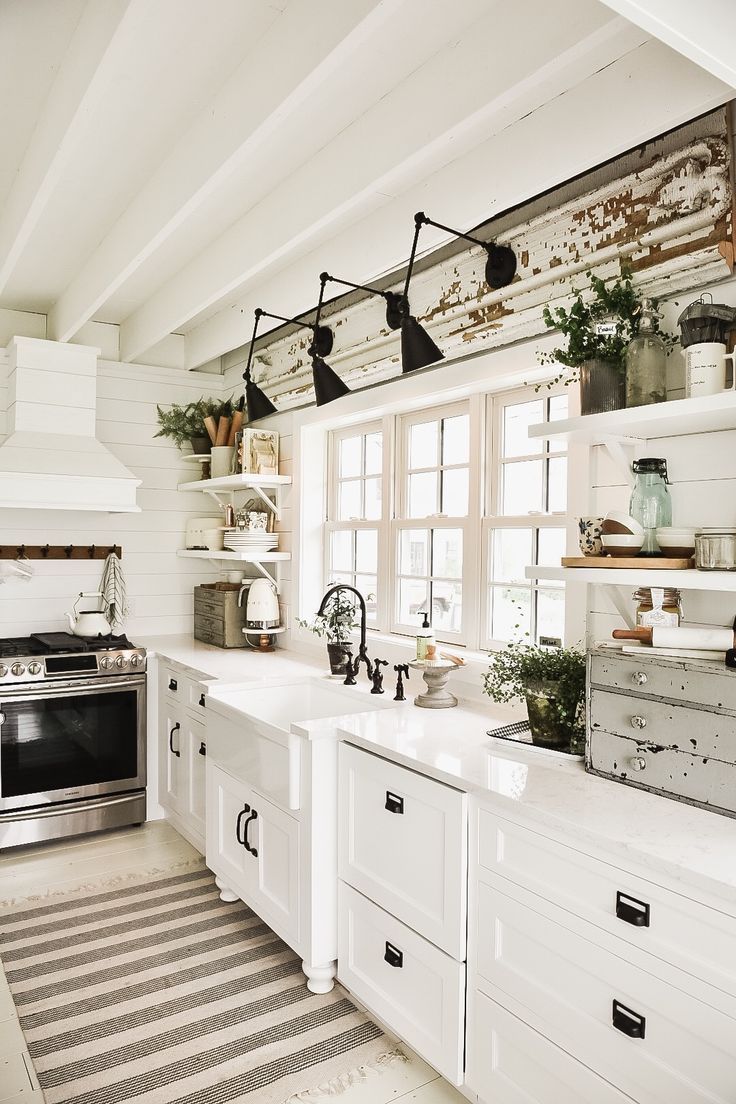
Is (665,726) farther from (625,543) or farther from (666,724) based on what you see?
(625,543)

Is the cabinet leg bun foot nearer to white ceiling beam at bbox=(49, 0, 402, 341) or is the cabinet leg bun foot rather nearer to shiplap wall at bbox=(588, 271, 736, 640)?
shiplap wall at bbox=(588, 271, 736, 640)

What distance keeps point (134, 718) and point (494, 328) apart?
8.34 ft

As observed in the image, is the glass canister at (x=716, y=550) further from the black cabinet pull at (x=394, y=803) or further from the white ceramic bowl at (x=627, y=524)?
the black cabinet pull at (x=394, y=803)

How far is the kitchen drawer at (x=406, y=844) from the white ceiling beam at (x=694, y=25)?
1568 mm

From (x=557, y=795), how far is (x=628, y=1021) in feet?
1.45

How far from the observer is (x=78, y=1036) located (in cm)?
224

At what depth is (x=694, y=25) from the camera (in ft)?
3.98

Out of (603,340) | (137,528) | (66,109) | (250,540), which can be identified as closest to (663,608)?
(603,340)

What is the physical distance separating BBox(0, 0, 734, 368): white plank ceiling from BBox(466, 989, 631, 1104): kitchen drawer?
191 cm

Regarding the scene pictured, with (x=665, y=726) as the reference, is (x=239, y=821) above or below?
below

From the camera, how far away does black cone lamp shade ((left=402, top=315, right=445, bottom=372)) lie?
2260mm

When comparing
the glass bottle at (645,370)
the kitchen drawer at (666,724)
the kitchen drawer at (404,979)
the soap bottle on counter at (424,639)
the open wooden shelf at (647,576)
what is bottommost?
the kitchen drawer at (404,979)

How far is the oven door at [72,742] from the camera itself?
137 inches

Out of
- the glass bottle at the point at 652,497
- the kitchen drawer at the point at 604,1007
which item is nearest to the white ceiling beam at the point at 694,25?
the glass bottle at the point at 652,497
